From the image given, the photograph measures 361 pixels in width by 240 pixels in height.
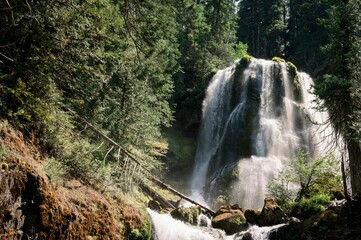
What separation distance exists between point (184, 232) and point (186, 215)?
2.77m

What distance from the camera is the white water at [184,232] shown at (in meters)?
9.19

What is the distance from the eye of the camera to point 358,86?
955 centimetres

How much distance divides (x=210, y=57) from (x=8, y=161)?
28.3 metres

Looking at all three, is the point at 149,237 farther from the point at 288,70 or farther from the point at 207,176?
the point at 288,70

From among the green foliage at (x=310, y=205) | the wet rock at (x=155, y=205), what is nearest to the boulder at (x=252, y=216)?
the green foliage at (x=310, y=205)

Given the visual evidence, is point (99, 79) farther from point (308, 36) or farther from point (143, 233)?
point (308, 36)

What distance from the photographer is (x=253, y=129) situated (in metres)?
23.1

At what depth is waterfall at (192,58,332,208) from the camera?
20469mm

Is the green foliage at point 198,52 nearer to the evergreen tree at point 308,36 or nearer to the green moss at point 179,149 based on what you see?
the green moss at point 179,149

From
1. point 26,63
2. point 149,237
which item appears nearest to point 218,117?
point 149,237

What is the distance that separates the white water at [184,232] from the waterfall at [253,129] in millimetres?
8082

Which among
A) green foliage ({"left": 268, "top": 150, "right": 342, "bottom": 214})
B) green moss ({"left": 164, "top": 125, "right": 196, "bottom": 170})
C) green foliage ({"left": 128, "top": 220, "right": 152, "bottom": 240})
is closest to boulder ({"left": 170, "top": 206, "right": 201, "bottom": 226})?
green foliage ({"left": 268, "top": 150, "right": 342, "bottom": 214})

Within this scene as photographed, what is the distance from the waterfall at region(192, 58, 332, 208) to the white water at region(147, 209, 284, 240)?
26.5 feet

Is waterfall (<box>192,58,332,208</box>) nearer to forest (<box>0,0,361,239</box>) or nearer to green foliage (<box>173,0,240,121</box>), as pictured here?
green foliage (<box>173,0,240,121</box>)
